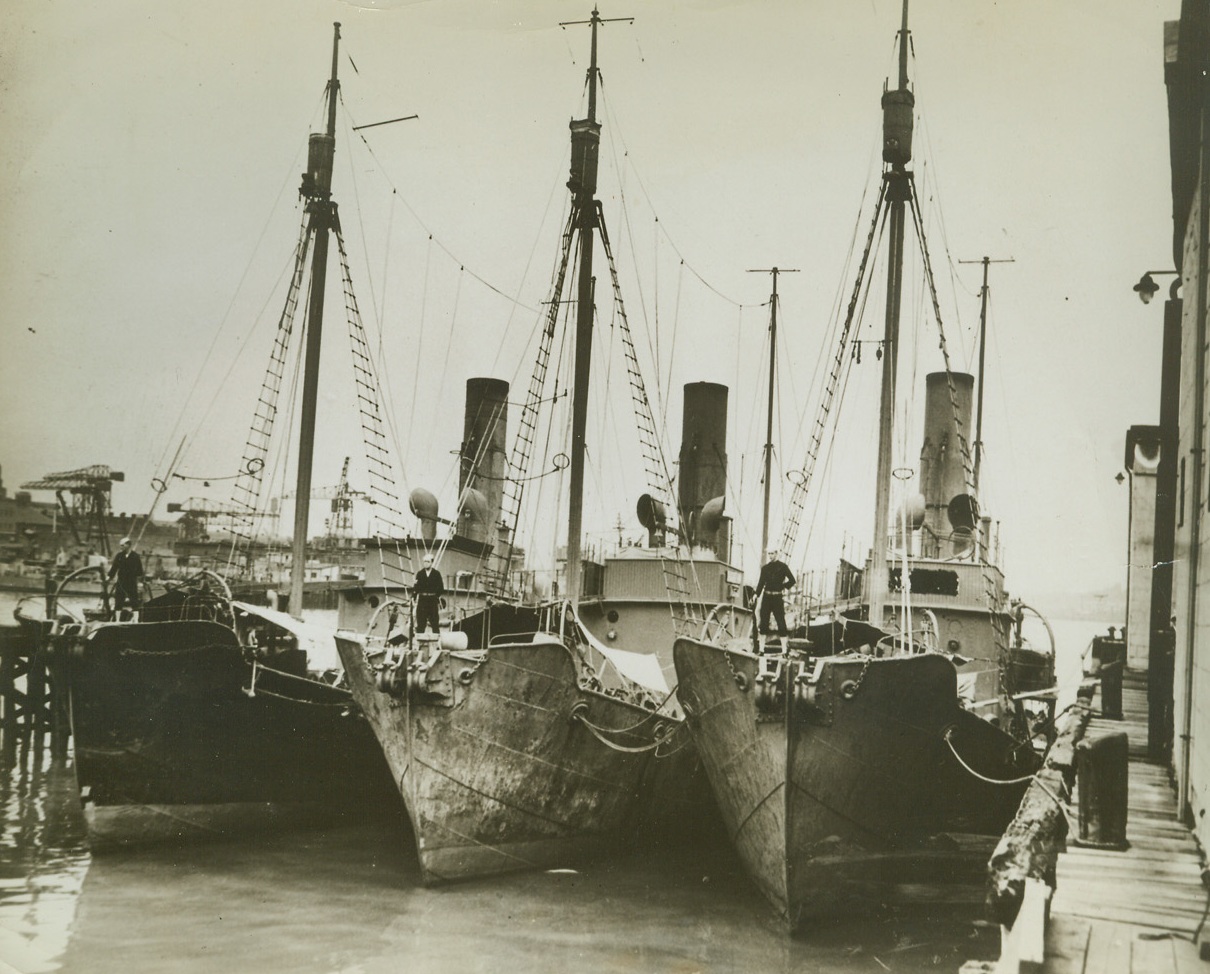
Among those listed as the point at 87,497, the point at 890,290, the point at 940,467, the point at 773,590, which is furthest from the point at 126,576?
the point at 940,467

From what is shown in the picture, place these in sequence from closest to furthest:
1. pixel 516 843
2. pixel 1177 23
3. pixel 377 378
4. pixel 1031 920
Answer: pixel 1031 920
pixel 1177 23
pixel 516 843
pixel 377 378

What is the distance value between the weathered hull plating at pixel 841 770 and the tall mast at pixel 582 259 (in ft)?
12.1

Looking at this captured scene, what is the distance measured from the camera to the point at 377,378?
57.8 feet

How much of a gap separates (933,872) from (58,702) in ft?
51.8

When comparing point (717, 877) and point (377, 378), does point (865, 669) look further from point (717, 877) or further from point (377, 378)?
point (377, 378)

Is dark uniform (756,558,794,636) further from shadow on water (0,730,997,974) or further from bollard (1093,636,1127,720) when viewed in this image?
bollard (1093,636,1127,720)

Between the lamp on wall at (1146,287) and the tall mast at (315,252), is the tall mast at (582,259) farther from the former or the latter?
the lamp on wall at (1146,287)

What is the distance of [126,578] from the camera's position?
43.5 ft

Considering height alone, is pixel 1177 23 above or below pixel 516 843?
above

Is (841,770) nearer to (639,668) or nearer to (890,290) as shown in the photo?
A: (639,668)

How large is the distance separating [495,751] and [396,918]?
2.08 metres

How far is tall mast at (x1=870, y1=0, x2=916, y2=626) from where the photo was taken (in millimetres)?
12188

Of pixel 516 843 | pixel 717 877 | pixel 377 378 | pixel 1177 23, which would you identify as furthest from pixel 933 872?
pixel 377 378

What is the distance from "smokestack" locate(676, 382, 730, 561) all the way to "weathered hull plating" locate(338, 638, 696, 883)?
278 inches
